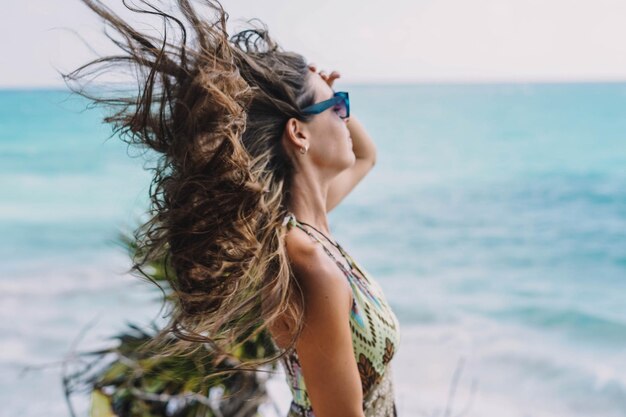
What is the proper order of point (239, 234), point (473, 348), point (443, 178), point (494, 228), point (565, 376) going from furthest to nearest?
point (443, 178)
point (494, 228)
point (473, 348)
point (565, 376)
point (239, 234)

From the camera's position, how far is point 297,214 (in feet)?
6.93

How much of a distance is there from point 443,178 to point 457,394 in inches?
456

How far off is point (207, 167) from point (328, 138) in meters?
0.37

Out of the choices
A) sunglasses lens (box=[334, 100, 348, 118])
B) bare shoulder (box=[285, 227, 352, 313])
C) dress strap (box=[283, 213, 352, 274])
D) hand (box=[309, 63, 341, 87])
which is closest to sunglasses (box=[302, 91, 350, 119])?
sunglasses lens (box=[334, 100, 348, 118])

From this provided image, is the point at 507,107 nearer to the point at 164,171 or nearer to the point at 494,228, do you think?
the point at 494,228

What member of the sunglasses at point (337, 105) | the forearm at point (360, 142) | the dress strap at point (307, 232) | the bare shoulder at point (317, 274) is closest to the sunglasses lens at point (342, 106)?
the sunglasses at point (337, 105)

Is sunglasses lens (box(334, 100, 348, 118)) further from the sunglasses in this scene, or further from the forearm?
the forearm

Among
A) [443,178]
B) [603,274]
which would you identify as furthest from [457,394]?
[443,178]

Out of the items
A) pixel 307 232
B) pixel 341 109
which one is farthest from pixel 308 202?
pixel 341 109

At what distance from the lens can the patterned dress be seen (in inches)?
77.5

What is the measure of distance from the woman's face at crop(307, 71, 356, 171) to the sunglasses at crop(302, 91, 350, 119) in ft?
0.03

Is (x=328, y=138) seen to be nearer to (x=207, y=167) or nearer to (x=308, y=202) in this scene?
(x=308, y=202)

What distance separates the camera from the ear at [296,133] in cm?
211

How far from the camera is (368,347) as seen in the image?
1.97 m
